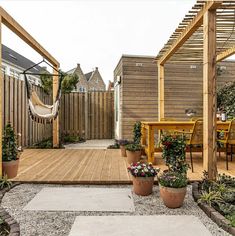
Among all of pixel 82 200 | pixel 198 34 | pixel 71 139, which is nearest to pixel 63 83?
pixel 71 139

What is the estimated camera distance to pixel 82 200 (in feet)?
9.93

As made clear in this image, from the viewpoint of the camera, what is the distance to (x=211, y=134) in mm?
3457

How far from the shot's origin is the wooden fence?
9.91 metres

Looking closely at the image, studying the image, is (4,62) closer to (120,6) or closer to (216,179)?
(120,6)

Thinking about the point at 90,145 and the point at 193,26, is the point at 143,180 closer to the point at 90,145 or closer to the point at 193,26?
the point at 193,26

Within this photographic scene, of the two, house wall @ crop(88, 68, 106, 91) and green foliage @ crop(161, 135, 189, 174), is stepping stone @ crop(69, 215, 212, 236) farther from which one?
house wall @ crop(88, 68, 106, 91)

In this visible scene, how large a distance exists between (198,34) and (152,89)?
3.32 m

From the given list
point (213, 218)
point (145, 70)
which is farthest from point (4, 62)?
point (213, 218)

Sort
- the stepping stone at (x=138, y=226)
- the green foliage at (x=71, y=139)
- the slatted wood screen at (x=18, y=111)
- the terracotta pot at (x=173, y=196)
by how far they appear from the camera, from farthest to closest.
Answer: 1. the green foliage at (x=71, y=139)
2. the slatted wood screen at (x=18, y=111)
3. the terracotta pot at (x=173, y=196)
4. the stepping stone at (x=138, y=226)

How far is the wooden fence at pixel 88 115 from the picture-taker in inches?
390

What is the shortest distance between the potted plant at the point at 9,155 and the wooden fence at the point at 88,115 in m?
5.90

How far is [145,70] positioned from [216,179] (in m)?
5.26

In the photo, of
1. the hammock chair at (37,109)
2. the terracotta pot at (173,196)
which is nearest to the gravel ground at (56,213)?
the terracotta pot at (173,196)

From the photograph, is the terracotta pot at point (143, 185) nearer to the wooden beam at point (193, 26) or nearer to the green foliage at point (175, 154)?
the green foliage at point (175, 154)
